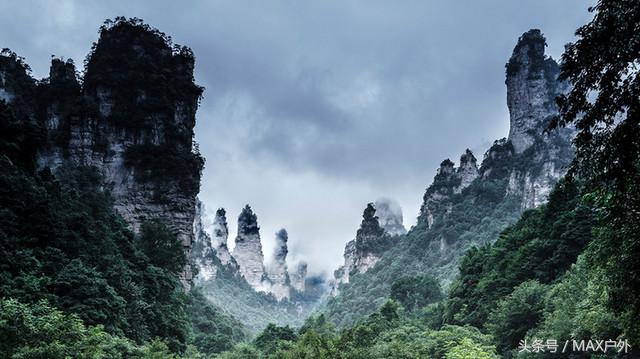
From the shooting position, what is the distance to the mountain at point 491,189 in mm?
87750

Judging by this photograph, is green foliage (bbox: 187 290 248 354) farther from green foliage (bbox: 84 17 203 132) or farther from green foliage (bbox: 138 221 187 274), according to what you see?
green foliage (bbox: 84 17 203 132)

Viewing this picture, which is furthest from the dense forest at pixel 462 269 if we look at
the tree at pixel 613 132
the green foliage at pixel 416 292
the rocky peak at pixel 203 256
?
the rocky peak at pixel 203 256

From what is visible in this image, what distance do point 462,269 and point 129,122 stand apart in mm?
34305

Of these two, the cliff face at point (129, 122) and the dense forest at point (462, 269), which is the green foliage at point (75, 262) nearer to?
the dense forest at point (462, 269)

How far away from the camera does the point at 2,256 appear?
60.7 feet

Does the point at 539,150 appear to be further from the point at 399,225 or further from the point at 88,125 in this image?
the point at 399,225

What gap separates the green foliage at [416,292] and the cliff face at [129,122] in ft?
85.9

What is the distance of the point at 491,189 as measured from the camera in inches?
3927

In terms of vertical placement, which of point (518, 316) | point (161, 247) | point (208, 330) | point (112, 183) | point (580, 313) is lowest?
point (580, 313)

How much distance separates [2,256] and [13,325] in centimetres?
643

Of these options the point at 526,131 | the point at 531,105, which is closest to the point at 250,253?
the point at 526,131

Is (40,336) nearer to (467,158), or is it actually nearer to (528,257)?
(528,257)

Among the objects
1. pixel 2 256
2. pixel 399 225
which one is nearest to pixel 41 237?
pixel 2 256

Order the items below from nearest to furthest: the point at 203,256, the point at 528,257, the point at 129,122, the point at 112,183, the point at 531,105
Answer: the point at 528,257 → the point at 112,183 → the point at 129,122 → the point at 531,105 → the point at 203,256
